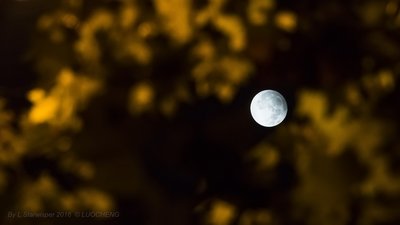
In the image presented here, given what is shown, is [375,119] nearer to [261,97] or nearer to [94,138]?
[261,97]

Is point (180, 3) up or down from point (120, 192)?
up

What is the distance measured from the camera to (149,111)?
188cm

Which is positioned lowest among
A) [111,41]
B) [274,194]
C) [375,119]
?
[274,194]

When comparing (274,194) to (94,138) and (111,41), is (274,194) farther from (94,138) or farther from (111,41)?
(111,41)

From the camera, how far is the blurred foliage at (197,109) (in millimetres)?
1850

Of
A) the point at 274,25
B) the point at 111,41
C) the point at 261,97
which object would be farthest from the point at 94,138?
the point at 274,25

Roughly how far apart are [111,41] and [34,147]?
463 mm

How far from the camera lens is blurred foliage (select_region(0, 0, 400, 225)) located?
6.07 ft

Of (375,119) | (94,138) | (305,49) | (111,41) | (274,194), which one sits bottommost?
(274,194)

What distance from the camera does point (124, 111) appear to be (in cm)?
188

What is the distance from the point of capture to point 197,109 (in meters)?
1.88

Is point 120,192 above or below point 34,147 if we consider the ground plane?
below

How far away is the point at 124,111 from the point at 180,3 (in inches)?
17.0

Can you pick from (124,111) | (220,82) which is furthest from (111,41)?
(220,82)
